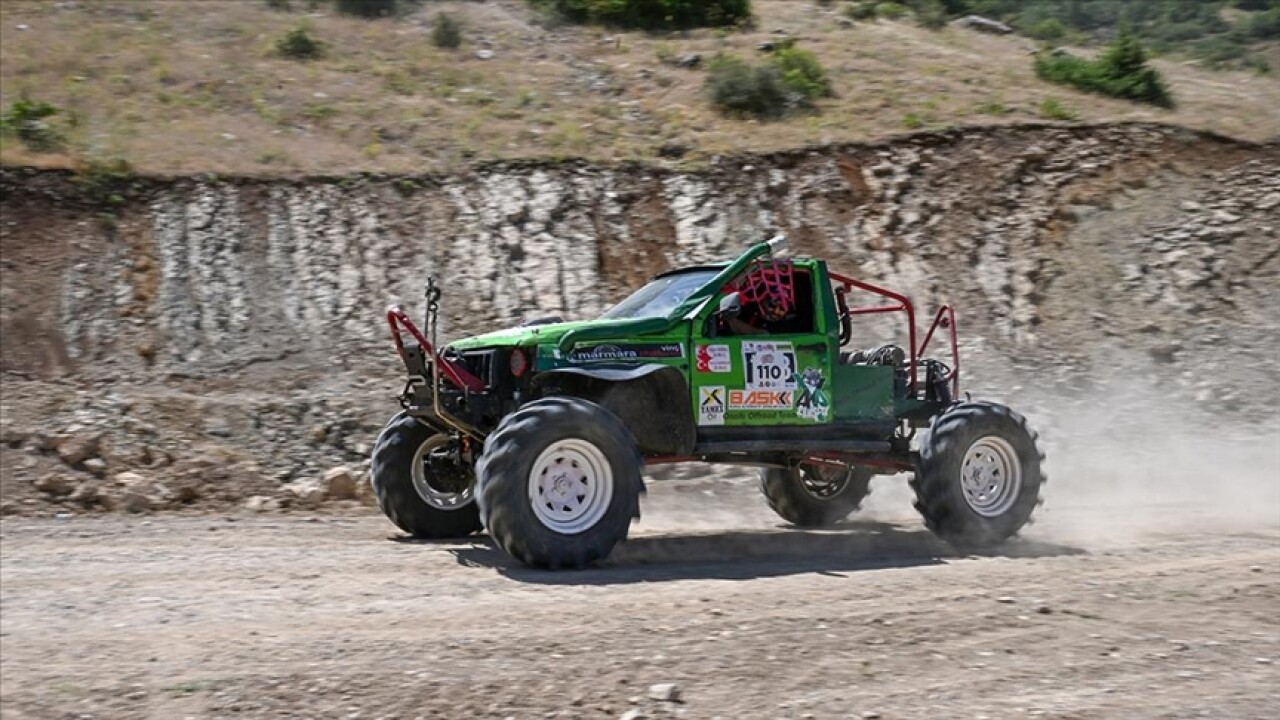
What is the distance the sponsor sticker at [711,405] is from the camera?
9898 mm

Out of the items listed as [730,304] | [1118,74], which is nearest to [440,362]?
[730,304]

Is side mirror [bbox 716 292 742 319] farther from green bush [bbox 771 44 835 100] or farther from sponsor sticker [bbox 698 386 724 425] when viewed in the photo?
green bush [bbox 771 44 835 100]

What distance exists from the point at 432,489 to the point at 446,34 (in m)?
22.3

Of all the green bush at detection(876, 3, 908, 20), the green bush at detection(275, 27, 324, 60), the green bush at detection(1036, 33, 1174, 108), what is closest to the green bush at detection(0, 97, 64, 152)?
the green bush at detection(275, 27, 324, 60)

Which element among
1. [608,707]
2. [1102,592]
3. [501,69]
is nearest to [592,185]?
[501,69]

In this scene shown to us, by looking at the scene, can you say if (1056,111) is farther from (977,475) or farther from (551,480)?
(551,480)

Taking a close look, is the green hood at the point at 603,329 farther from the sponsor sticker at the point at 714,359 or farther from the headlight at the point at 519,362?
the sponsor sticker at the point at 714,359

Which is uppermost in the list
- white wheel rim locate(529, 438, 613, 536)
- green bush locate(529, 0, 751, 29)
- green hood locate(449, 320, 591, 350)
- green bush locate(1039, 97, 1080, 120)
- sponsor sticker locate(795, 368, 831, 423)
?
green bush locate(529, 0, 751, 29)

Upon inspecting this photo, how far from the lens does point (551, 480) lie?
889 centimetres

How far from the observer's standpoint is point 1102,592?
816 cm

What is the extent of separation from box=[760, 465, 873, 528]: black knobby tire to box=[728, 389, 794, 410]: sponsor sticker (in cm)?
221

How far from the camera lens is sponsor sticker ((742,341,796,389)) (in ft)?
33.3

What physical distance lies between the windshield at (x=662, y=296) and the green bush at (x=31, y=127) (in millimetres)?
14236

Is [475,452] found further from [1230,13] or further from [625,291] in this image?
[1230,13]
